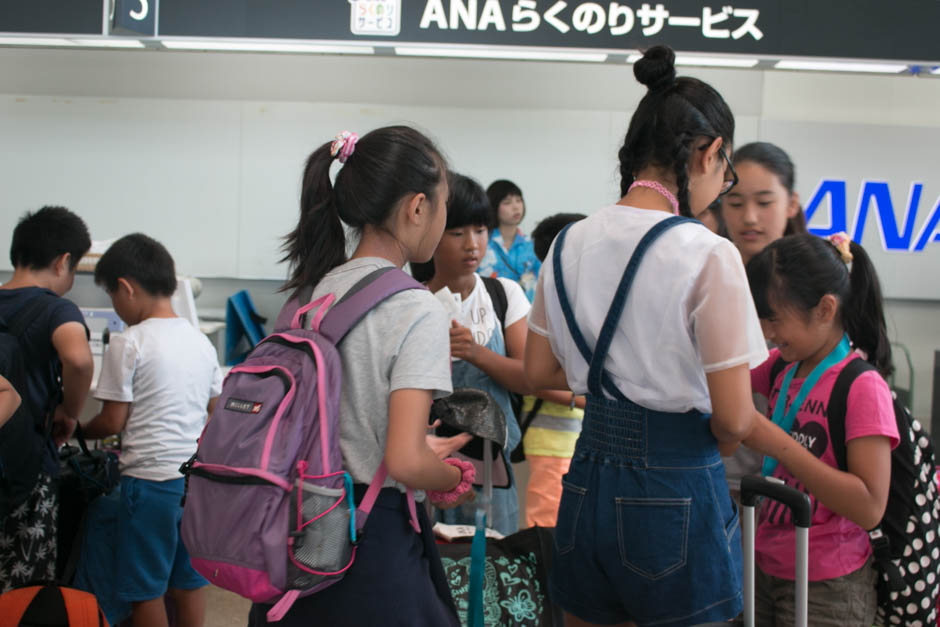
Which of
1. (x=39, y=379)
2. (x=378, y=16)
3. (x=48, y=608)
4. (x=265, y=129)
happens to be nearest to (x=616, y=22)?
(x=378, y=16)

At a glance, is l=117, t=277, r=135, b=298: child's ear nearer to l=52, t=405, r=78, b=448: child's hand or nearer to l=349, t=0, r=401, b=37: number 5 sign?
l=52, t=405, r=78, b=448: child's hand

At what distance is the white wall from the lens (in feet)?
17.3

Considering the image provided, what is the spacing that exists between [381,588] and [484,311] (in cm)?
114

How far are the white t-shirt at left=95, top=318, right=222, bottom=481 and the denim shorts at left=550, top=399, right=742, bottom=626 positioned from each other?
5.01ft

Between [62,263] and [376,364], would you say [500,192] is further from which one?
[376,364]

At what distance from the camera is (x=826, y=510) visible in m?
1.52

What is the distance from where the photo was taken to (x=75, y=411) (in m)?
2.31

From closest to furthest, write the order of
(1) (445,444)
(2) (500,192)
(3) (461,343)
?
(1) (445,444)
(3) (461,343)
(2) (500,192)

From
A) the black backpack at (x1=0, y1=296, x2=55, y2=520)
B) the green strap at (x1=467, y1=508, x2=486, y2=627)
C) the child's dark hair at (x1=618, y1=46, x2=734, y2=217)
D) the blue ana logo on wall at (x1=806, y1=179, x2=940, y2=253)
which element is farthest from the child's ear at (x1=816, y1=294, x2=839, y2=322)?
the blue ana logo on wall at (x1=806, y1=179, x2=940, y2=253)

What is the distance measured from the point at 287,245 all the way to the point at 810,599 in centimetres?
120

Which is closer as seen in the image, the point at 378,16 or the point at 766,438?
the point at 766,438

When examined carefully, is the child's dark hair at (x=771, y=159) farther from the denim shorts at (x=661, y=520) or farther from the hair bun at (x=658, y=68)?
the denim shorts at (x=661, y=520)

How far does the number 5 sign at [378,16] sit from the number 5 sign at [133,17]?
0.79 meters

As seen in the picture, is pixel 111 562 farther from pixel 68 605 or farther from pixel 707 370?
pixel 707 370
